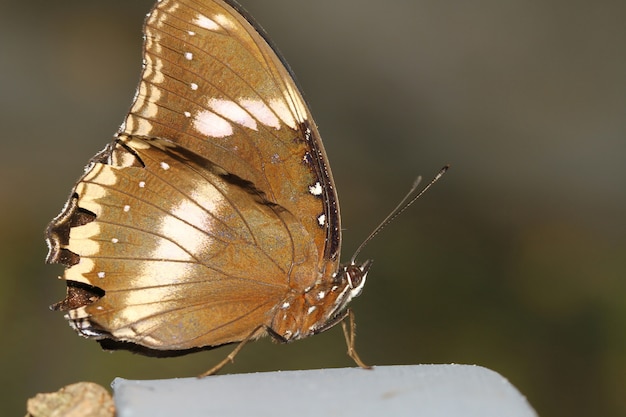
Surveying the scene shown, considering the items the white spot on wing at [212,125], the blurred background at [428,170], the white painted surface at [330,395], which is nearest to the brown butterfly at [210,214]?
the white spot on wing at [212,125]

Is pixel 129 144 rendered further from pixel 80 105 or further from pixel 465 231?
pixel 80 105

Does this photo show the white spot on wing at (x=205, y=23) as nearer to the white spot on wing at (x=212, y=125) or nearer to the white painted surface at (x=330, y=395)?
the white spot on wing at (x=212, y=125)

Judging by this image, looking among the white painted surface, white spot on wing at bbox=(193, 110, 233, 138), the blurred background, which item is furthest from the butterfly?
the blurred background

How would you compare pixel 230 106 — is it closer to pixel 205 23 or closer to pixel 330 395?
pixel 205 23

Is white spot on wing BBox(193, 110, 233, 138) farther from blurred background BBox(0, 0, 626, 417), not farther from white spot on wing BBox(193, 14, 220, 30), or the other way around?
blurred background BBox(0, 0, 626, 417)

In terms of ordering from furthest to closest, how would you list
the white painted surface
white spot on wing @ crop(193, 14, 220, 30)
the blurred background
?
the blurred background, white spot on wing @ crop(193, 14, 220, 30), the white painted surface

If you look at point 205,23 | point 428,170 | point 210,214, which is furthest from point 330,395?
point 428,170

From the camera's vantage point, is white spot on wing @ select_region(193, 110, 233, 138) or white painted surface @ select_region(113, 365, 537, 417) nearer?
white painted surface @ select_region(113, 365, 537, 417)
